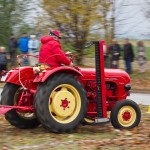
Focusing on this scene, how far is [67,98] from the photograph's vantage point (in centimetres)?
930

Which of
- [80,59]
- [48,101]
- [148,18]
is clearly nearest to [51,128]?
[48,101]

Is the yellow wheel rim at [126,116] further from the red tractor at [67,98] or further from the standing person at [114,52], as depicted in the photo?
the standing person at [114,52]

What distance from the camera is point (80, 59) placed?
22.9 metres

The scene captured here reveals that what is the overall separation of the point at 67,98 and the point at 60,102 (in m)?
0.15

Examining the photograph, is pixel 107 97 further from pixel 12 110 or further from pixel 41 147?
pixel 41 147

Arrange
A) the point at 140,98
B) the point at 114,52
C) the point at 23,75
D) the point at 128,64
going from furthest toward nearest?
the point at 128,64
the point at 114,52
the point at 140,98
the point at 23,75

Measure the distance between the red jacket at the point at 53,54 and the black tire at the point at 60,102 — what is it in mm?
308

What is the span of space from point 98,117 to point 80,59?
1348 centimetres

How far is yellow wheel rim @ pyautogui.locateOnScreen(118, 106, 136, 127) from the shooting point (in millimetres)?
9727

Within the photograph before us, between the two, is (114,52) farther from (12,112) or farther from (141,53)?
(12,112)

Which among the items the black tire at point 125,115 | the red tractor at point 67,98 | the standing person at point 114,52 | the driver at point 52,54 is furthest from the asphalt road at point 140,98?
the driver at point 52,54

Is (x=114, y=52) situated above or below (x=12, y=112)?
above

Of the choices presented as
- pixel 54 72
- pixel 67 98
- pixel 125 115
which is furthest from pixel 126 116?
pixel 54 72

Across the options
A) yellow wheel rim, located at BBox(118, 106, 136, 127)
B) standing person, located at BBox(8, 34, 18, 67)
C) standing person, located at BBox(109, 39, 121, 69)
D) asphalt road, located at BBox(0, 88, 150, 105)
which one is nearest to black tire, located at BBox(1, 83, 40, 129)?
yellow wheel rim, located at BBox(118, 106, 136, 127)
